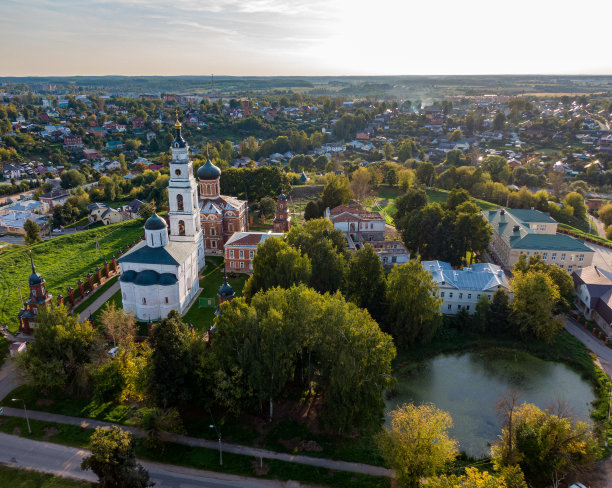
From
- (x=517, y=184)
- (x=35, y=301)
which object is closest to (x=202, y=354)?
(x=35, y=301)

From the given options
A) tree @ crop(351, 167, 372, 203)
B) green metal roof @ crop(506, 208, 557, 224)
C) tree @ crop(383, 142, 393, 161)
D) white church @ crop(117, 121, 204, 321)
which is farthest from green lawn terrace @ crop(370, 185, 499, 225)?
white church @ crop(117, 121, 204, 321)

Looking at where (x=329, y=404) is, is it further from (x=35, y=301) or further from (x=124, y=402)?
(x=35, y=301)

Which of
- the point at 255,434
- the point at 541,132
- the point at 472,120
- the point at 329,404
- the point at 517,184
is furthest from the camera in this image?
the point at 472,120

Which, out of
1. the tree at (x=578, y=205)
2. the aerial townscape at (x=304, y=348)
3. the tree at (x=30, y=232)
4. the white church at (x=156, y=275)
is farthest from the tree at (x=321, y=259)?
the tree at (x=578, y=205)

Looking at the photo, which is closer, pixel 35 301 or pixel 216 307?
pixel 35 301

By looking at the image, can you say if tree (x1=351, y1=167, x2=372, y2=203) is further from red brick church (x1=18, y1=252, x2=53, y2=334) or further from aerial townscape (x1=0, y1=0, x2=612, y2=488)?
red brick church (x1=18, y1=252, x2=53, y2=334)

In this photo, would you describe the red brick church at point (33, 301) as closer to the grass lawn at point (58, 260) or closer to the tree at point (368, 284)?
the grass lawn at point (58, 260)

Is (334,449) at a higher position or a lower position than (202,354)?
lower
